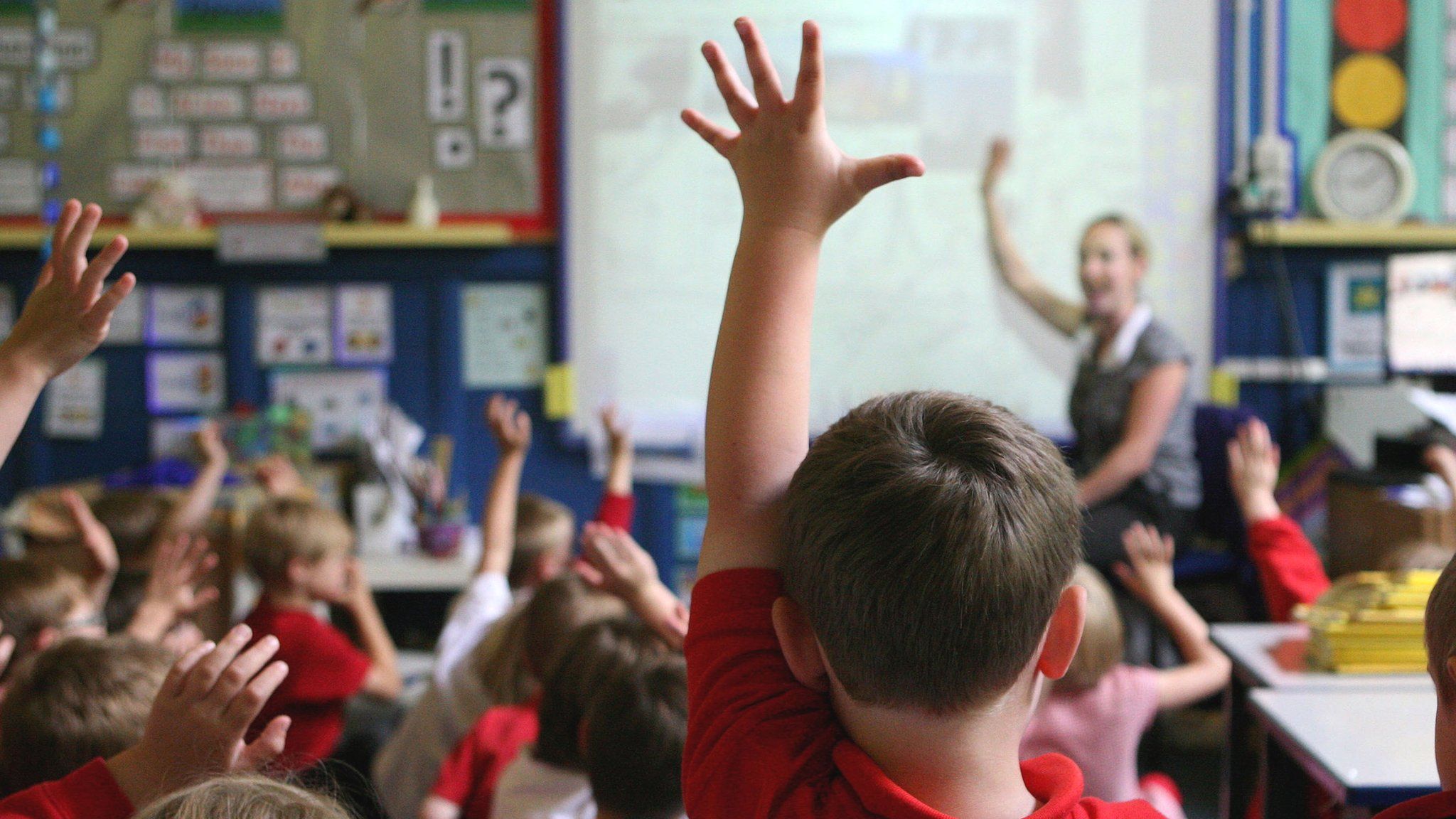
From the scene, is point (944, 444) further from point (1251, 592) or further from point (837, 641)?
point (1251, 592)

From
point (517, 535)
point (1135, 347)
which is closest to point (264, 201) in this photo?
point (517, 535)

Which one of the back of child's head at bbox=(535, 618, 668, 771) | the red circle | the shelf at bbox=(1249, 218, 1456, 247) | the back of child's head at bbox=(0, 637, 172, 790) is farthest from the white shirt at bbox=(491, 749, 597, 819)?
the red circle

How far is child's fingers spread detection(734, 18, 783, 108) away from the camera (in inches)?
29.1

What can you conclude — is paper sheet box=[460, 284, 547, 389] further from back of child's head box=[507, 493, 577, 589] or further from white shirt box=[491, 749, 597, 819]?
white shirt box=[491, 749, 597, 819]

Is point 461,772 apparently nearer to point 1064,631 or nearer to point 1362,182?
point 1064,631

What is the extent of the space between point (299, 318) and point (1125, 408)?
2.62m

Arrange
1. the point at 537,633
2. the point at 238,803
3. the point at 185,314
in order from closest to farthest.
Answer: the point at 238,803, the point at 537,633, the point at 185,314

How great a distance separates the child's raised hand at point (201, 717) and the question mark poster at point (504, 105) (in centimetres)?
332

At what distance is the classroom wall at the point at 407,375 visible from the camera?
13.1 feet

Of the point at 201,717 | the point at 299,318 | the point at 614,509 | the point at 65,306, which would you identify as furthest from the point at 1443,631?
the point at 299,318

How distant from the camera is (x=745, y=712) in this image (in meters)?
0.73

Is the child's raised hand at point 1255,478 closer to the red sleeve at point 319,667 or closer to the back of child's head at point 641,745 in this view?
the back of child's head at point 641,745

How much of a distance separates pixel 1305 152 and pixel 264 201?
11.1ft

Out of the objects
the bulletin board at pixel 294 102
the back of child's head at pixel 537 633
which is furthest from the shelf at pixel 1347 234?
the back of child's head at pixel 537 633
